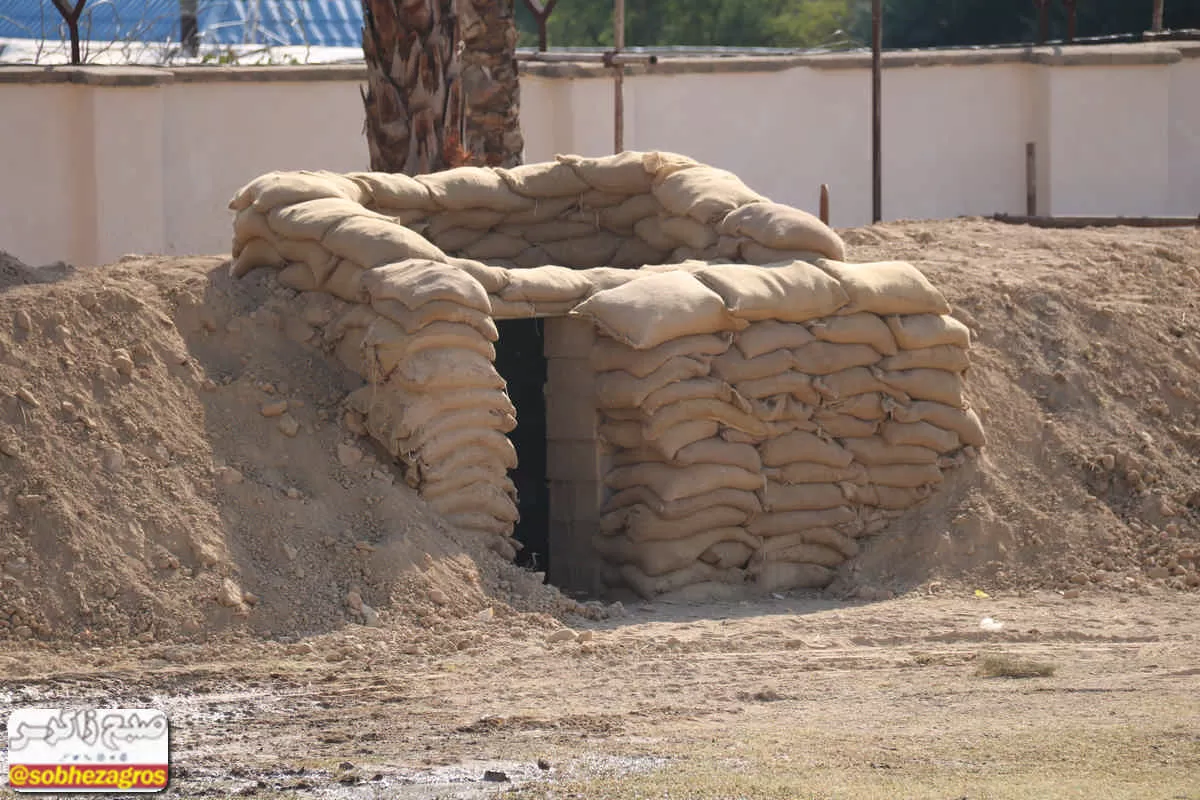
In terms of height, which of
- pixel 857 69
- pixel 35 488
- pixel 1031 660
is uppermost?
pixel 857 69

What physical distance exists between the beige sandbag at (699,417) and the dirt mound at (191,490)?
91 cm

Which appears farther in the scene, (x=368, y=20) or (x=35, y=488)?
(x=368, y=20)

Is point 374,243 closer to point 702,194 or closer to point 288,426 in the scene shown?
point 288,426

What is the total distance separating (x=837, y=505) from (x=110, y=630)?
3440mm

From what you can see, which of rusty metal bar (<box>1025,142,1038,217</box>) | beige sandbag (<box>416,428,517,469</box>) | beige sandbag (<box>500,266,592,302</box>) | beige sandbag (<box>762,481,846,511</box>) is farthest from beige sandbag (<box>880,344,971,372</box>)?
rusty metal bar (<box>1025,142,1038,217</box>)

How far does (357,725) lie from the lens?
6.44 metres

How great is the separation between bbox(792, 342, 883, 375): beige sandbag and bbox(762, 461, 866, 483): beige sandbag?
1.41 feet

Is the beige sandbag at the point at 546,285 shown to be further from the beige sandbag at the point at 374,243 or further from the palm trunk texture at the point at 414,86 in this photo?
the palm trunk texture at the point at 414,86

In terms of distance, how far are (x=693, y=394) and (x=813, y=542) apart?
3.16 ft

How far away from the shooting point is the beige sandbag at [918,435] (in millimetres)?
9273

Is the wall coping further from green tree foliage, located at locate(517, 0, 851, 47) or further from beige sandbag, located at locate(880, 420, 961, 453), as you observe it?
green tree foliage, located at locate(517, 0, 851, 47)

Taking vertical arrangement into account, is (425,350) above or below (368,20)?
below

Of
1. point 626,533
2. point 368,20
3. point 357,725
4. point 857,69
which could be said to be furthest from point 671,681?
point 857,69

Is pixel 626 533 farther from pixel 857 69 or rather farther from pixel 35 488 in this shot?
pixel 857 69
